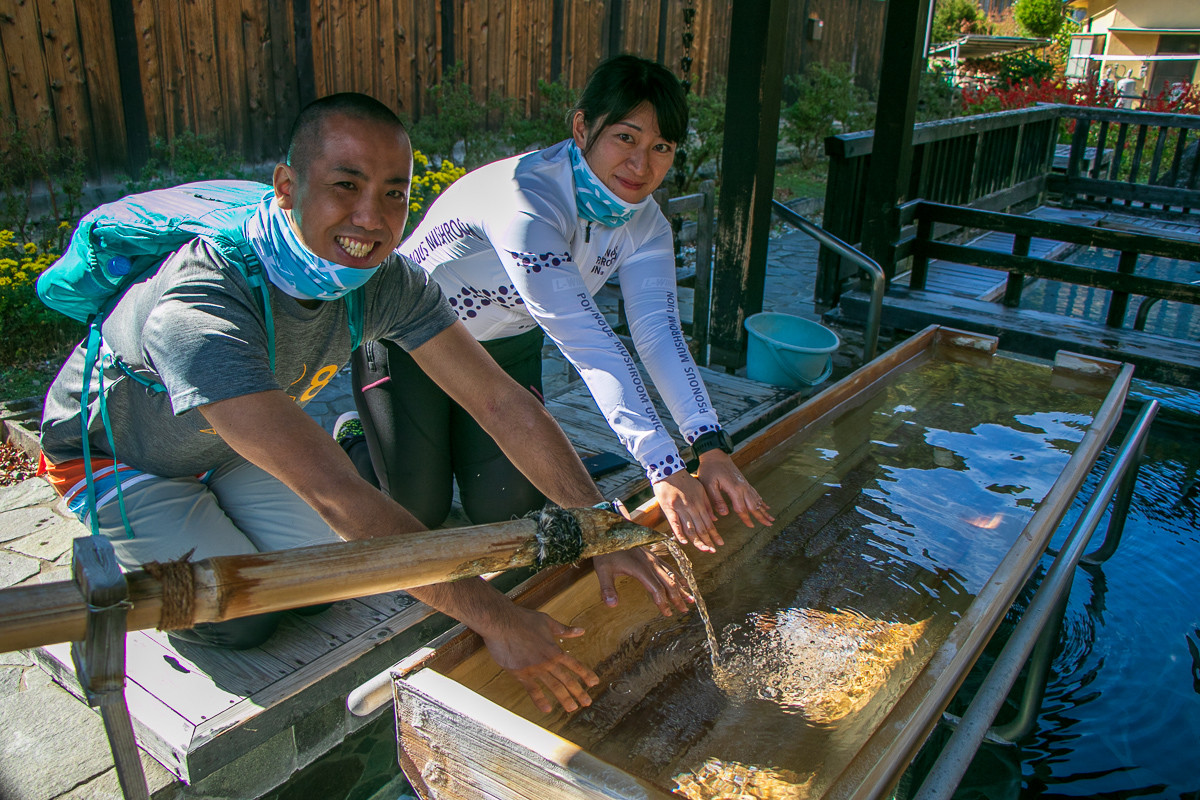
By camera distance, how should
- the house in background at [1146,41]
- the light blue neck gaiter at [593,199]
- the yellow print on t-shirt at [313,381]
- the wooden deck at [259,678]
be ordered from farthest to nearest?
the house in background at [1146,41], the light blue neck gaiter at [593,199], the yellow print on t-shirt at [313,381], the wooden deck at [259,678]

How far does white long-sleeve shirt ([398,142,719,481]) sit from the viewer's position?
236cm

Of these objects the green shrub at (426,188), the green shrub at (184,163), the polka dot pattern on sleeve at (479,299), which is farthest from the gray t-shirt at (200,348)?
the green shrub at (184,163)

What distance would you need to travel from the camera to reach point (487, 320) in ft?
9.35

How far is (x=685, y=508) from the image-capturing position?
7.52 ft

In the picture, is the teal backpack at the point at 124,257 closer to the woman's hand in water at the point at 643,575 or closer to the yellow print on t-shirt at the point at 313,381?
the yellow print on t-shirt at the point at 313,381

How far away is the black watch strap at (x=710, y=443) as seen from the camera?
2508 millimetres

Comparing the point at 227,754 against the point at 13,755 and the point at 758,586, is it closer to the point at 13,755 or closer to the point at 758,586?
the point at 13,755

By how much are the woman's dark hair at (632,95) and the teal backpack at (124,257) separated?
897mm

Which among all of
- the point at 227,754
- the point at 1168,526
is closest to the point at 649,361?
the point at 227,754

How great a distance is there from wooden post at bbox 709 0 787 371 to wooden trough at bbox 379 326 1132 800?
1.49m

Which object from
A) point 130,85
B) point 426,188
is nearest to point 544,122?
point 426,188

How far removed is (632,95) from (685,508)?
117cm

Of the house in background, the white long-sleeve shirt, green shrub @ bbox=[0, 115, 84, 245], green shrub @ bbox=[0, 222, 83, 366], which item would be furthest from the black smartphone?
the house in background

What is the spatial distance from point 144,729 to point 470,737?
3.24 feet
